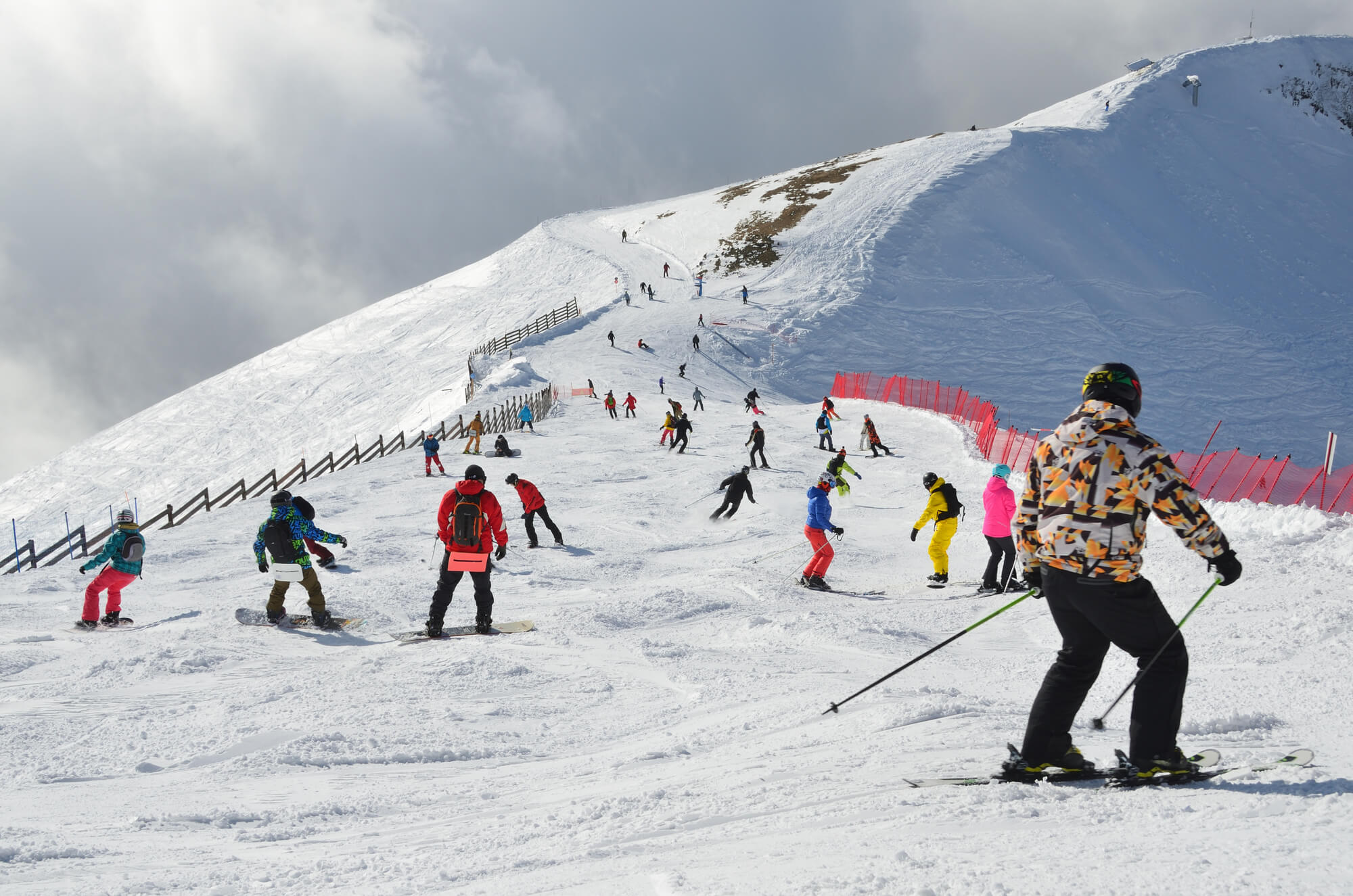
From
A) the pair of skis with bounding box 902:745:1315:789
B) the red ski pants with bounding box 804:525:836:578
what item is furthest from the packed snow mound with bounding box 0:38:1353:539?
the pair of skis with bounding box 902:745:1315:789

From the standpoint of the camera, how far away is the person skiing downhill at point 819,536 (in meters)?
10.6

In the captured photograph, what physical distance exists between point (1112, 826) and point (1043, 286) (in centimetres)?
6173

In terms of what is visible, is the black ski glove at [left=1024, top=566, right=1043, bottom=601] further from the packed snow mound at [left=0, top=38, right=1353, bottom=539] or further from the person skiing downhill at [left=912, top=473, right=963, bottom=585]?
the packed snow mound at [left=0, top=38, right=1353, bottom=539]

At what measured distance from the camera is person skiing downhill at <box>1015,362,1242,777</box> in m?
3.23

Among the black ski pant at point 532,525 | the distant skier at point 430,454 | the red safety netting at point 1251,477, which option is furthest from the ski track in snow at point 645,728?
the distant skier at point 430,454

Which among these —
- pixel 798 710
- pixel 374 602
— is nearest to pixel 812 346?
pixel 374 602

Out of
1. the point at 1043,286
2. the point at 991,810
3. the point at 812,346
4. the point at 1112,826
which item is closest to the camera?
the point at 1112,826

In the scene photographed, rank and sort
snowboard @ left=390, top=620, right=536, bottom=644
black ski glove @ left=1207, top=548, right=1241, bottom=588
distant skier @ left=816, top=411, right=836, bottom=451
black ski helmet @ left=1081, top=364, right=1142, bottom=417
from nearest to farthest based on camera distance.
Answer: black ski glove @ left=1207, top=548, right=1241, bottom=588 < black ski helmet @ left=1081, top=364, right=1142, bottom=417 < snowboard @ left=390, top=620, right=536, bottom=644 < distant skier @ left=816, top=411, right=836, bottom=451

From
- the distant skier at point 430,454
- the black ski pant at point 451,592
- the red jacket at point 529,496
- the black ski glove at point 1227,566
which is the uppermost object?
the distant skier at point 430,454

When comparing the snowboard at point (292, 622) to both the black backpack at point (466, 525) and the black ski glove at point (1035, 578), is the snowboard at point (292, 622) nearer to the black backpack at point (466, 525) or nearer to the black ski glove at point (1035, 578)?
the black backpack at point (466, 525)

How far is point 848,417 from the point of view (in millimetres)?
32844

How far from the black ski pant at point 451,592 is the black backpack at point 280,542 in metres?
1.66

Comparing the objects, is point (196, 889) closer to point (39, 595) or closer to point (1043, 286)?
point (39, 595)

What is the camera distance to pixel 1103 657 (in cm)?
Answer: 339
